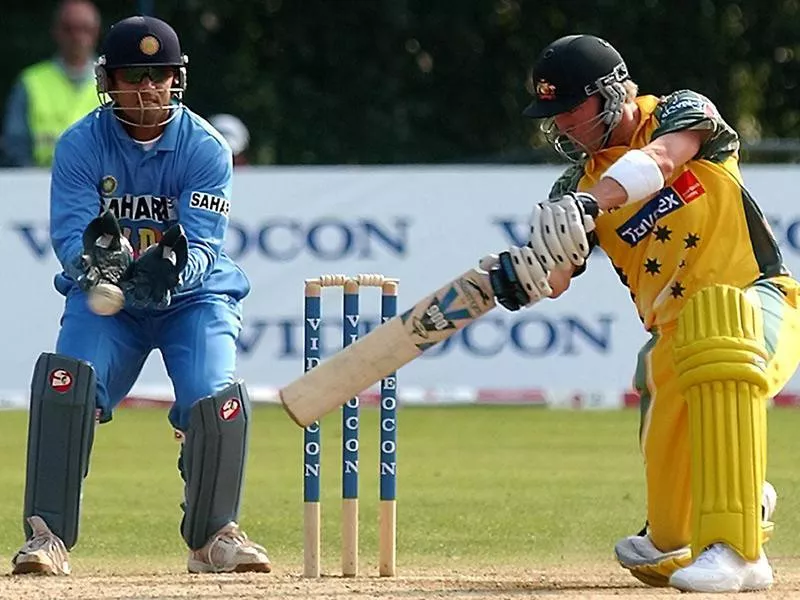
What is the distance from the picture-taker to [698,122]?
5863mm

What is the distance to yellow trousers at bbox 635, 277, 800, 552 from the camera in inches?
234

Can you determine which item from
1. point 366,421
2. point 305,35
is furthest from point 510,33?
point 366,421

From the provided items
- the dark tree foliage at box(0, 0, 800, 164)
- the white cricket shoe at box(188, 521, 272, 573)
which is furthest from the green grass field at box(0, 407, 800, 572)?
the dark tree foliage at box(0, 0, 800, 164)

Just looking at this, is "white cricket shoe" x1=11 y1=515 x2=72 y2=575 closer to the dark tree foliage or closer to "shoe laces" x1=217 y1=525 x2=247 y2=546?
"shoe laces" x1=217 y1=525 x2=247 y2=546

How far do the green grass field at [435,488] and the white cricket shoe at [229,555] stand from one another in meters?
0.25

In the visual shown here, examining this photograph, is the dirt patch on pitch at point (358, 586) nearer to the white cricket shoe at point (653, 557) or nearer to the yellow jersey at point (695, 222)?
the white cricket shoe at point (653, 557)

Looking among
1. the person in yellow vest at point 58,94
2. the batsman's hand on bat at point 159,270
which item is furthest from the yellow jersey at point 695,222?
the person in yellow vest at point 58,94

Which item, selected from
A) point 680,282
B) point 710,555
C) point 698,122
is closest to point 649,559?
point 710,555

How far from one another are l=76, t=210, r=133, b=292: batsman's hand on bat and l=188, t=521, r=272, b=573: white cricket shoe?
2.99 ft

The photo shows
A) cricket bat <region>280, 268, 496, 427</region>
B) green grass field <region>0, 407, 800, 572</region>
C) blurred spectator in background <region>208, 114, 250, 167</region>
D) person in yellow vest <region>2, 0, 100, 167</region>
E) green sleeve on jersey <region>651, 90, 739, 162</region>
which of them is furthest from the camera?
blurred spectator in background <region>208, 114, 250, 167</region>

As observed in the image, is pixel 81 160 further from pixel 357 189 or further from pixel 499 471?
pixel 357 189

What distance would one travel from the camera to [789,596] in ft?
18.3

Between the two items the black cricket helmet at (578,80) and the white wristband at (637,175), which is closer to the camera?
the white wristband at (637,175)

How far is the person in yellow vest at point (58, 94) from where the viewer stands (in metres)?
12.9
